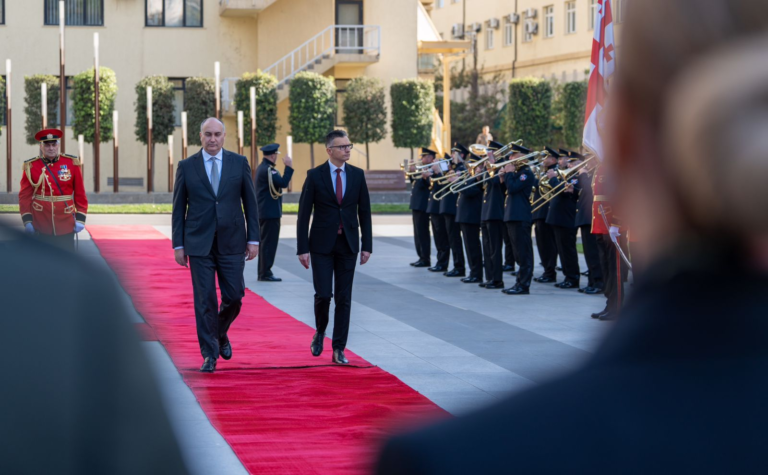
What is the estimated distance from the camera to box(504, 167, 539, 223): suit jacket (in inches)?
572

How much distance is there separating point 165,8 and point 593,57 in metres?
29.8

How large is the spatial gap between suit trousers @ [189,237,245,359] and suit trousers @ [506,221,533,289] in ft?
20.9

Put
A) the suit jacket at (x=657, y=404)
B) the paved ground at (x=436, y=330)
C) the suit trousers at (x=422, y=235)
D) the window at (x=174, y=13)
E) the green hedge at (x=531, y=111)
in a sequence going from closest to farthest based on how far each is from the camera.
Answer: the suit jacket at (x=657, y=404) → the paved ground at (x=436, y=330) → the suit trousers at (x=422, y=235) → the window at (x=174, y=13) → the green hedge at (x=531, y=111)

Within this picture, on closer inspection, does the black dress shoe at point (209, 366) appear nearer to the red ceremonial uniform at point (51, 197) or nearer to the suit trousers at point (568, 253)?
the red ceremonial uniform at point (51, 197)

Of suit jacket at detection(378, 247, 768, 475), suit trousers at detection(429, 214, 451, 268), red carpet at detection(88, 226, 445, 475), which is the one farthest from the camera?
suit trousers at detection(429, 214, 451, 268)

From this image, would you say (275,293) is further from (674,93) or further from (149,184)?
(149,184)

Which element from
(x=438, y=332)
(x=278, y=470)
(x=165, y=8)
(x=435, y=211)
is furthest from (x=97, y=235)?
(x=165, y=8)

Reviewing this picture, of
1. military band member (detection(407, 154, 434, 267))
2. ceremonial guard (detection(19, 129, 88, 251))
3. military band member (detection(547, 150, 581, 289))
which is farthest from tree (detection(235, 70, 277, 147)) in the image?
ceremonial guard (detection(19, 129, 88, 251))

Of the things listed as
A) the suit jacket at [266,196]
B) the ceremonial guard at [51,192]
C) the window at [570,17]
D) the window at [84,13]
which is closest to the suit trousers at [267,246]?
the suit jacket at [266,196]

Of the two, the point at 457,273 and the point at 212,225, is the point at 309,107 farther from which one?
the point at 212,225

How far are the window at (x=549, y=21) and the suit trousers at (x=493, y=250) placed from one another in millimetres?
35502

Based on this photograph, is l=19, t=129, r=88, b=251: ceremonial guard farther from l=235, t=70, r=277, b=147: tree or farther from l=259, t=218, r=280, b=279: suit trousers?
l=235, t=70, r=277, b=147: tree

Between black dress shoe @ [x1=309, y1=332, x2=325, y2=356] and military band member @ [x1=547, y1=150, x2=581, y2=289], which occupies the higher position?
military band member @ [x1=547, y1=150, x2=581, y2=289]

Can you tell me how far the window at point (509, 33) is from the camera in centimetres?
5244
